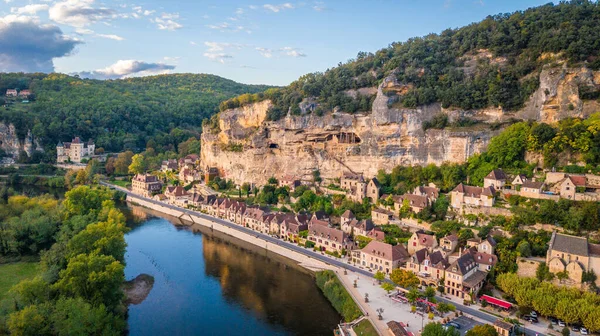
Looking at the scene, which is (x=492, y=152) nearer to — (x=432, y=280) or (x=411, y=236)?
(x=411, y=236)

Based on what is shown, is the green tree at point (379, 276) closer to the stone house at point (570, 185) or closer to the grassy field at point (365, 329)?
the grassy field at point (365, 329)

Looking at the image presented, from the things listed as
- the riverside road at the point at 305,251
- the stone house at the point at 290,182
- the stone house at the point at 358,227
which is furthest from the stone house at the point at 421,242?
the stone house at the point at 290,182

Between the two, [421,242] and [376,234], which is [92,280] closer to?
[376,234]

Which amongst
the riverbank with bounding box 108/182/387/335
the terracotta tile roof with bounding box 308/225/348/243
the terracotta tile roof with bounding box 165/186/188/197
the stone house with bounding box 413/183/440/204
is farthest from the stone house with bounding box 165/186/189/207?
the stone house with bounding box 413/183/440/204

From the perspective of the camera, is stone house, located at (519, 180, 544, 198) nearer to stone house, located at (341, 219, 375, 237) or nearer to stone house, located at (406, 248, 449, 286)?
stone house, located at (406, 248, 449, 286)

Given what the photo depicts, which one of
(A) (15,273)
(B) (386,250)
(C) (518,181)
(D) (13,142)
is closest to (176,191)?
(A) (15,273)

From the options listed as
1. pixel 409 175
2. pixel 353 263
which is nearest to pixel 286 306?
pixel 353 263
